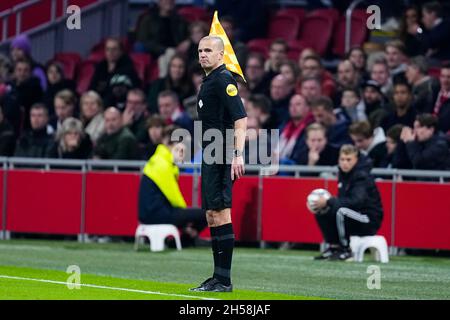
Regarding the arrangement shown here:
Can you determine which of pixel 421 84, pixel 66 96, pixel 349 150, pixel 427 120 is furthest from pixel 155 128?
pixel 427 120

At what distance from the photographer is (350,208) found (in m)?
15.9

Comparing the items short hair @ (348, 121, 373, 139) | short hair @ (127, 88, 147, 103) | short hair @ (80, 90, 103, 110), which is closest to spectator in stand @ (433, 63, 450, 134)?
short hair @ (348, 121, 373, 139)

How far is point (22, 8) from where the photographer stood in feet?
80.7

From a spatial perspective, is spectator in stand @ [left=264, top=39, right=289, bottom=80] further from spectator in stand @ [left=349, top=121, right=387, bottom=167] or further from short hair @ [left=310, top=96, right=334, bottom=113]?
spectator in stand @ [left=349, top=121, right=387, bottom=167]

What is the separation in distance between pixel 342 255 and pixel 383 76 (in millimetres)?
4055

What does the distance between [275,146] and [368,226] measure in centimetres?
280

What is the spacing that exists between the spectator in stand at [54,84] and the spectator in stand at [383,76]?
5243 mm

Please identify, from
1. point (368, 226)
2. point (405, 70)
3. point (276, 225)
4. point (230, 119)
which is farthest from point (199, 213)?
point (230, 119)

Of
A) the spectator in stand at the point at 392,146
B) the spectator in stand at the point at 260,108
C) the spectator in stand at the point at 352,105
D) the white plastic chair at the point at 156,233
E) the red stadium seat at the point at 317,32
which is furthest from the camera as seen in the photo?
the red stadium seat at the point at 317,32

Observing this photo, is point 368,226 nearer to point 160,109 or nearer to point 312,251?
point 312,251

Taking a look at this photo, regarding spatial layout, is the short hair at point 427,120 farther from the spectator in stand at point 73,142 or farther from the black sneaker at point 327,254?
the spectator in stand at point 73,142

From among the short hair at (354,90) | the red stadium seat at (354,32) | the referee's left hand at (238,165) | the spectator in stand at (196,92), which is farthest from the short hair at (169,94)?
the referee's left hand at (238,165)

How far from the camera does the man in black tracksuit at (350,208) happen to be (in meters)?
15.9

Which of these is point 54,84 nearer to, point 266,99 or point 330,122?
point 266,99
